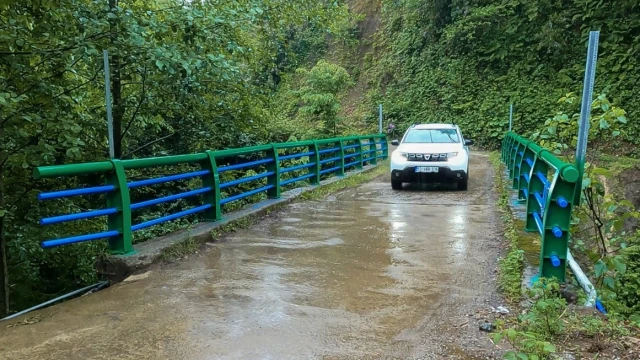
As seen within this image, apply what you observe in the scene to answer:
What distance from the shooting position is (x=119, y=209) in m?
4.97

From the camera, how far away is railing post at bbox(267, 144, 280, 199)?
337 inches

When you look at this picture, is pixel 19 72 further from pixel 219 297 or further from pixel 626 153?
pixel 626 153

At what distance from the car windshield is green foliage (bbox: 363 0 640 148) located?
11.3 meters

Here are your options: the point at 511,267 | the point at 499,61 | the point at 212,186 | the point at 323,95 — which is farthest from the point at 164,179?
the point at 499,61

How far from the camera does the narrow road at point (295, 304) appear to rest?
325 centimetres

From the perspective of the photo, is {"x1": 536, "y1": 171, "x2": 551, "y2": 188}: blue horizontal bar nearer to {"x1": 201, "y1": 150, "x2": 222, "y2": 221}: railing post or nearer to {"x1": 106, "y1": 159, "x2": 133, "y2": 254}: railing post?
{"x1": 201, "y1": 150, "x2": 222, "y2": 221}: railing post

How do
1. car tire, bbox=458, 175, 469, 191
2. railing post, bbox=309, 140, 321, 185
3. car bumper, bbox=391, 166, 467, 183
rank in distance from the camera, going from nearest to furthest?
1. car bumper, bbox=391, 166, 467, 183
2. car tire, bbox=458, 175, 469, 191
3. railing post, bbox=309, 140, 321, 185

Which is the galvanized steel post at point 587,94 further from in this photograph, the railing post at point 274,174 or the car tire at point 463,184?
the car tire at point 463,184

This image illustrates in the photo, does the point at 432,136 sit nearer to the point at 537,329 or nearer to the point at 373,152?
the point at 373,152

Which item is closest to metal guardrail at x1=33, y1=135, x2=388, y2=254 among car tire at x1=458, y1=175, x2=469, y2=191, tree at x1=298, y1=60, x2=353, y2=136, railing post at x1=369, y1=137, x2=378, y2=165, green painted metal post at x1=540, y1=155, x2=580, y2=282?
car tire at x1=458, y1=175, x2=469, y2=191

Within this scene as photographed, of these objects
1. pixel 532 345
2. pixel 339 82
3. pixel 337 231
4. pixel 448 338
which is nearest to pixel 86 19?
pixel 337 231

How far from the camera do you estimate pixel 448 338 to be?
134 inches

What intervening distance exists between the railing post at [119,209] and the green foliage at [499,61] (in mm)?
19660

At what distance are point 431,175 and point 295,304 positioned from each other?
7203mm
